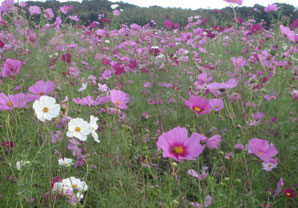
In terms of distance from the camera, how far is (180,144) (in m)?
0.72

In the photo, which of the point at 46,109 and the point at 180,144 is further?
the point at 46,109

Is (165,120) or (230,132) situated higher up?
(230,132)

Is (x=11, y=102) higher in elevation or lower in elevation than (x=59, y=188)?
higher

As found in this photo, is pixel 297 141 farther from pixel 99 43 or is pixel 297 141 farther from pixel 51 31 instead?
pixel 51 31

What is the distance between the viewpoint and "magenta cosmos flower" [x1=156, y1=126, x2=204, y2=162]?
0.67 metres

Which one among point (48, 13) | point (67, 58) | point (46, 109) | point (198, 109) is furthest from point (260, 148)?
point (48, 13)

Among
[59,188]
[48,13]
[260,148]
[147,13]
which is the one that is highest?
[48,13]

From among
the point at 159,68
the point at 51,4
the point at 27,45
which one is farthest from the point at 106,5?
the point at 159,68

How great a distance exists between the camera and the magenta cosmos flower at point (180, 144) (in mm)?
674

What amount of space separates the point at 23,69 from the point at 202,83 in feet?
4.70

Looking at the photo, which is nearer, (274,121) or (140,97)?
(274,121)

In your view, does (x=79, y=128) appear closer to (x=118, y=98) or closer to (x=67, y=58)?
(x=118, y=98)

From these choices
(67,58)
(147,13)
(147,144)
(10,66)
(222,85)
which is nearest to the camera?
(222,85)

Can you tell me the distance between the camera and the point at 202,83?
1.63 metres
